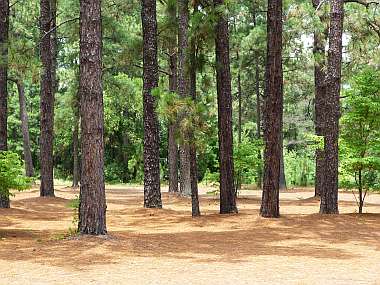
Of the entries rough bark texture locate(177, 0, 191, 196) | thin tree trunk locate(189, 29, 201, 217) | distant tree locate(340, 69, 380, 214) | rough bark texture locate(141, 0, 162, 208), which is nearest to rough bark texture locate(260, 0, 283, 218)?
thin tree trunk locate(189, 29, 201, 217)

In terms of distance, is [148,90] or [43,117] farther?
[43,117]

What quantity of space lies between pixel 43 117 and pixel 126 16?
29.7 ft

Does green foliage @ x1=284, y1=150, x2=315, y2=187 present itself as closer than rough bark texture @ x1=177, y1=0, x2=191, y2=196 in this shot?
No

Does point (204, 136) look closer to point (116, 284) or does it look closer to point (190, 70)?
point (190, 70)

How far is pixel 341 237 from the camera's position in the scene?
A: 1105 cm

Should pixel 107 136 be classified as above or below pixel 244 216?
above

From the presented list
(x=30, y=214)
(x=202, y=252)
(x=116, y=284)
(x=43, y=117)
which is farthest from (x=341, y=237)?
(x=43, y=117)

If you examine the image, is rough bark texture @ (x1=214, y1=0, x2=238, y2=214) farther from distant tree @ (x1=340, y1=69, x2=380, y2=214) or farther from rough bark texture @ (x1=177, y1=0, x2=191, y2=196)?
rough bark texture @ (x1=177, y1=0, x2=191, y2=196)

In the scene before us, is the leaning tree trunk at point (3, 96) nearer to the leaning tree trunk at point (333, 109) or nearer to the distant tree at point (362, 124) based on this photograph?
the leaning tree trunk at point (333, 109)

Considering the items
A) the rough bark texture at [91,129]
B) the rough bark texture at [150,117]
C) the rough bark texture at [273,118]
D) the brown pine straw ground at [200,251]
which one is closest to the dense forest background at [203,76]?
the rough bark texture at [150,117]

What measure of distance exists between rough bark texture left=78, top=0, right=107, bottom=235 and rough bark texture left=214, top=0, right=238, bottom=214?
16.4 feet

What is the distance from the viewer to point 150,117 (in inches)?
655

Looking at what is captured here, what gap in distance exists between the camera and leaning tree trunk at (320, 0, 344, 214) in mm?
14336

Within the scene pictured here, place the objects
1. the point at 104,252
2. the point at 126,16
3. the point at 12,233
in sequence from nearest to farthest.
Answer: the point at 104,252
the point at 12,233
the point at 126,16
